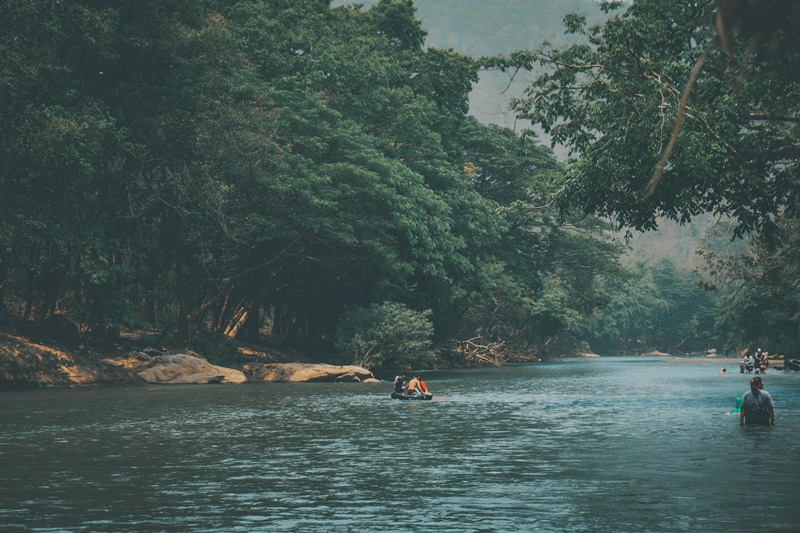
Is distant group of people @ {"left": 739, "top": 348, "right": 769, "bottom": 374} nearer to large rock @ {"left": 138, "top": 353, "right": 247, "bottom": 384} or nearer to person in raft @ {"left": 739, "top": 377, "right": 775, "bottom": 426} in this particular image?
large rock @ {"left": 138, "top": 353, "right": 247, "bottom": 384}

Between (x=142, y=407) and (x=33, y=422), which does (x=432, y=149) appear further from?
(x=33, y=422)

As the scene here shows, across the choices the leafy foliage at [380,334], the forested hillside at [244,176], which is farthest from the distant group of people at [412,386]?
the leafy foliage at [380,334]

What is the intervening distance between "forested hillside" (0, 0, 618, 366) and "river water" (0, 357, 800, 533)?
12.6 m

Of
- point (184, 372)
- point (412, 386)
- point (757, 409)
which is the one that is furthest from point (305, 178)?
point (757, 409)

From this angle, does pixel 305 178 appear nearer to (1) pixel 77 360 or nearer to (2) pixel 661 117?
(1) pixel 77 360

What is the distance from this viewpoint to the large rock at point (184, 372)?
47.6 meters

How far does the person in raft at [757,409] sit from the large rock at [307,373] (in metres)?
29.7

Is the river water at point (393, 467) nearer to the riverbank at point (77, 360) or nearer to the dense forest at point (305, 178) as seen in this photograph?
the riverbank at point (77, 360)

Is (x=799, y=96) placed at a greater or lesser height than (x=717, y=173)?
greater

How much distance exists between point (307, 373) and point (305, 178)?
10.4 m

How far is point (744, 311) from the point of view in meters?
79.8

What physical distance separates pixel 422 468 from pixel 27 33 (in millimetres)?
32127

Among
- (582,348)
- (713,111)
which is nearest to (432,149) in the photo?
(713,111)

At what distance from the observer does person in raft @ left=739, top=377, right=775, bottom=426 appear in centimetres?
2420
